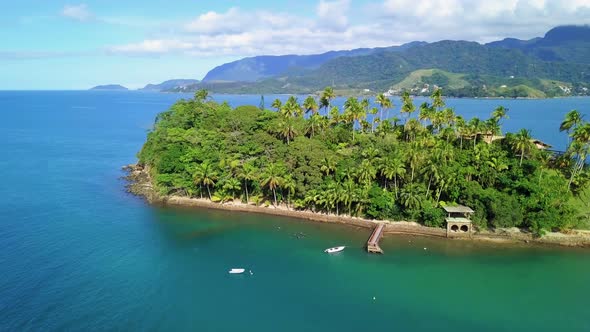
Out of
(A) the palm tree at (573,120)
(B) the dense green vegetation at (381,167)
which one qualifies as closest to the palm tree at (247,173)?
(B) the dense green vegetation at (381,167)

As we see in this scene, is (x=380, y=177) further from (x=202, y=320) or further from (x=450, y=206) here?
(x=202, y=320)

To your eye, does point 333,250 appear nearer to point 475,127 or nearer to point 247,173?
point 247,173

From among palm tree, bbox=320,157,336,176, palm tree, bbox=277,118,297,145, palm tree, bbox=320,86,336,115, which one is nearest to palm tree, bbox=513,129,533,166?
palm tree, bbox=320,157,336,176

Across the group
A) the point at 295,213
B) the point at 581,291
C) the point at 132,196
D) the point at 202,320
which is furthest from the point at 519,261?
the point at 132,196

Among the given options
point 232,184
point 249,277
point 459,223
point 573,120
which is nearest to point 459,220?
point 459,223

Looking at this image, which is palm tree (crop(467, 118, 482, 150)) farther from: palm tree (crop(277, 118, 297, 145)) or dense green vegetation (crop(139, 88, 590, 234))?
palm tree (crop(277, 118, 297, 145))

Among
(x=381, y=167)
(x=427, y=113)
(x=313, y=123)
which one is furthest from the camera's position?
(x=313, y=123)
